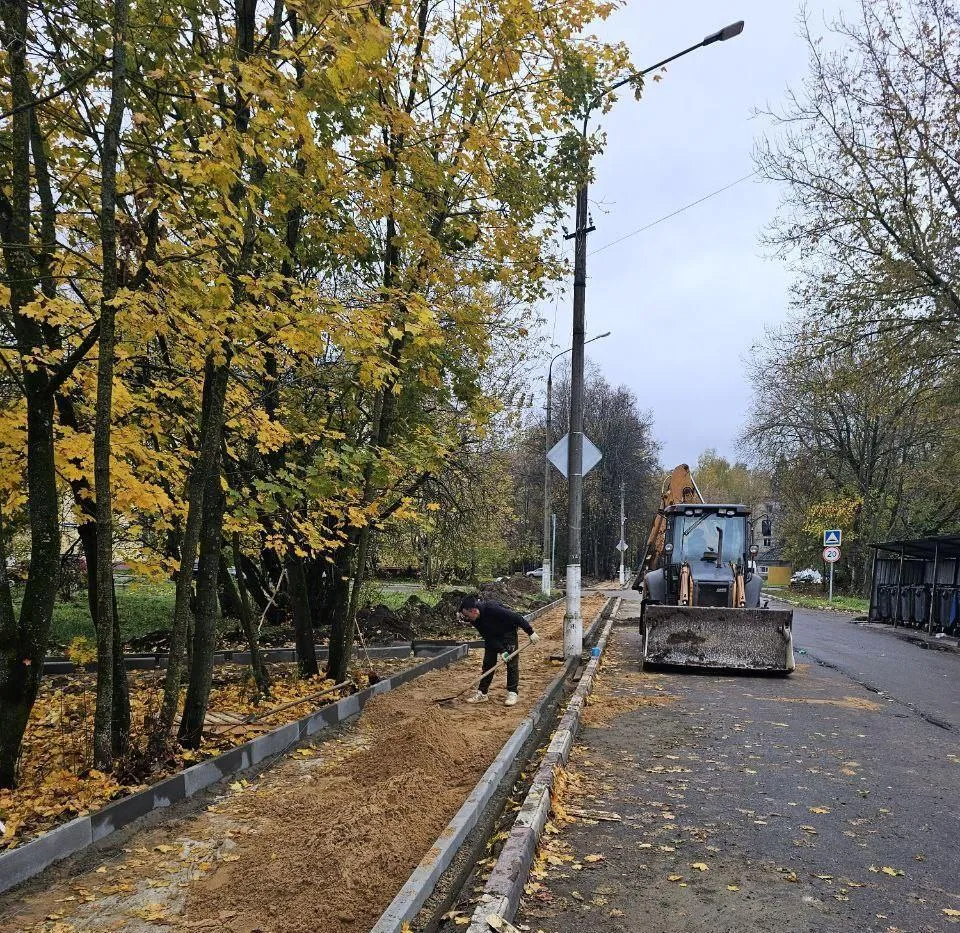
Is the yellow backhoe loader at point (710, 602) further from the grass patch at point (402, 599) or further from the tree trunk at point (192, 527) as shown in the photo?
the tree trunk at point (192, 527)

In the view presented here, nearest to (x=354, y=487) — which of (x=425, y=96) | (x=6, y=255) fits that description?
(x=6, y=255)

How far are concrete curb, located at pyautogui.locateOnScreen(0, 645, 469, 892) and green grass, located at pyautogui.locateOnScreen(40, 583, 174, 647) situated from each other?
5.69m

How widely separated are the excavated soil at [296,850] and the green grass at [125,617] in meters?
7.18

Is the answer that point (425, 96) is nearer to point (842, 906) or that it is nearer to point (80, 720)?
point (80, 720)

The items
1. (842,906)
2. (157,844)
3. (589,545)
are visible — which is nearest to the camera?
(842,906)

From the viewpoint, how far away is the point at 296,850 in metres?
4.70

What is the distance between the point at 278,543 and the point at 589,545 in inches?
2149

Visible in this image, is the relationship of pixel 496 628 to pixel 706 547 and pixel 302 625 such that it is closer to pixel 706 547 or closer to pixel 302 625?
pixel 302 625

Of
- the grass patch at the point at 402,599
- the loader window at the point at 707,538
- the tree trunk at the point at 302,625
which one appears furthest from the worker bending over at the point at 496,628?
the grass patch at the point at 402,599

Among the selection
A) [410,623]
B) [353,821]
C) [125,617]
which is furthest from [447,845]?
[125,617]

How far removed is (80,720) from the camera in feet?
25.3

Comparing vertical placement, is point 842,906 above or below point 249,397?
below

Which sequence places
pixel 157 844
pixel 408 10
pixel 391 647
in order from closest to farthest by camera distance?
pixel 157 844 → pixel 408 10 → pixel 391 647

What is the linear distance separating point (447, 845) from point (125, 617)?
15.6 meters
